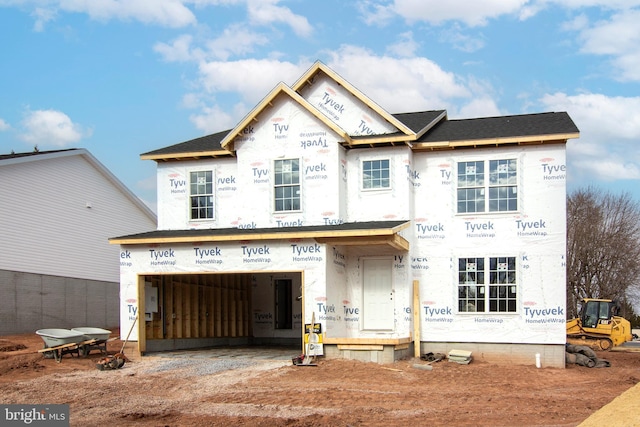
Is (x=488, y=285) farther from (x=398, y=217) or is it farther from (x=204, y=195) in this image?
(x=204, y=195)

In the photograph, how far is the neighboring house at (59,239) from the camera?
92.9ft

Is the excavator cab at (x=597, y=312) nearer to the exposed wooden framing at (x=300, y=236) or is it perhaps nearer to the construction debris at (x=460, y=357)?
the construction debris at (x=460, y=357)

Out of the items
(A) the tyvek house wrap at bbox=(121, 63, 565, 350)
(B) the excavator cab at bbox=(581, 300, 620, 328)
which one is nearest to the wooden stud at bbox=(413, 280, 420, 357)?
(A) the tyvek house wrap at bbox=(121, 63, 565, 350)

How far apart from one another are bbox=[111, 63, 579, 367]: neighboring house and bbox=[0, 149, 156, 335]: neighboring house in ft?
29.9

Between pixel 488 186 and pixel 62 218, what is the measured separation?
1931 cm

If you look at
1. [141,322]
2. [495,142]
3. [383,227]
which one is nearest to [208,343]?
[141,322]

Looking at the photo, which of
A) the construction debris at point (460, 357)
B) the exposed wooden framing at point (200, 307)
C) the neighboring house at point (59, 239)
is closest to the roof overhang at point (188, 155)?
the exposed wooden framing at point (200, 307)

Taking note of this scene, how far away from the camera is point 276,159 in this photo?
22.1m

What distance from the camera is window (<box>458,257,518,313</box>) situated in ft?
68.4

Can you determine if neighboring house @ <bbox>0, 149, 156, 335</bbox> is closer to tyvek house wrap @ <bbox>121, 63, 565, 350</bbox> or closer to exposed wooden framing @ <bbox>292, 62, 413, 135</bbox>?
tyvek house wrap @ <bbox>121, 63, 565, 350</bbox>

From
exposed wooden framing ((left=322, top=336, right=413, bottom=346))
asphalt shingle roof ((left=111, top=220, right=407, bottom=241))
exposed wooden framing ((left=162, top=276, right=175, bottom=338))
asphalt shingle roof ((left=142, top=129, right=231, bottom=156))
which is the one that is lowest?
exposed wooden framing ((left=322, top=336, right=413, bottom=346))

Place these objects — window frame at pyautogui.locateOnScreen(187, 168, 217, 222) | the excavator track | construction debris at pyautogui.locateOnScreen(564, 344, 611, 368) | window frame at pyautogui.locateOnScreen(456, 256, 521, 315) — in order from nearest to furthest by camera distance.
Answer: window frame at pyautogui.locateOnScreen(456, 256, 521, 315), construction debris at pyautogui.locateOnScreen(564, 344, 611, 368), window frame at pyautogui.locateOnScreen(187, 168, 217, 222), the excavator track

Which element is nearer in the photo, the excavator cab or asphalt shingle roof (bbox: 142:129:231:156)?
asphalt shingle roof (bbox: 142:129:231:156)

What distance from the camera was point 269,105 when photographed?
2209 cm
